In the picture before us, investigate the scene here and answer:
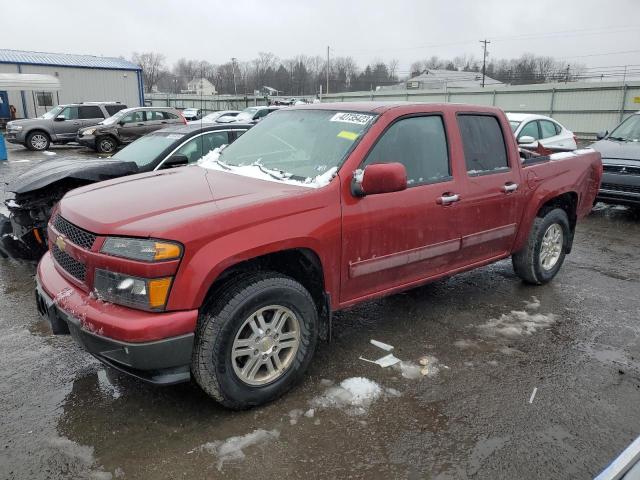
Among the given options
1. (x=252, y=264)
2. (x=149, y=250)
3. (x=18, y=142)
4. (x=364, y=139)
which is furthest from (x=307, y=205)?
(x=18, y=142)

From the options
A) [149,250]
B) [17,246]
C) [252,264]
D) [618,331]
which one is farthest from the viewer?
[17,246]

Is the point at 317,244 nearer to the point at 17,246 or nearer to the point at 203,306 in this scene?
the point at 203,306

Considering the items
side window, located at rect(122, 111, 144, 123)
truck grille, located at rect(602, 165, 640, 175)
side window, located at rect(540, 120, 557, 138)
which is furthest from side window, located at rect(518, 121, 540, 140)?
side window, located at rect(122, 111, 144, 123)

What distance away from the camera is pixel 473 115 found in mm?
4336

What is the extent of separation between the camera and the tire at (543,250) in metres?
4.98

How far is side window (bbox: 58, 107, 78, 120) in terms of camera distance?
1884 cm

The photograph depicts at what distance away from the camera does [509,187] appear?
4430 mm

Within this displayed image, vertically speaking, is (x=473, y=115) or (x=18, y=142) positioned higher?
(x=473, y=115)

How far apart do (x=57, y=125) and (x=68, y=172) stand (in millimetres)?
15811

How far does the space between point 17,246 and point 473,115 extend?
15.0ft

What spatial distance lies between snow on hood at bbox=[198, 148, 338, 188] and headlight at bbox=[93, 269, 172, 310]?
1.12m

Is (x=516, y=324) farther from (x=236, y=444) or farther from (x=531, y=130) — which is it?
(x=531, y=130)

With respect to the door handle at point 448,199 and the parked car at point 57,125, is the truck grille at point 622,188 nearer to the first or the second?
the door handle at point 448,199

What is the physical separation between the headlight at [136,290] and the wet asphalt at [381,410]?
80cm
